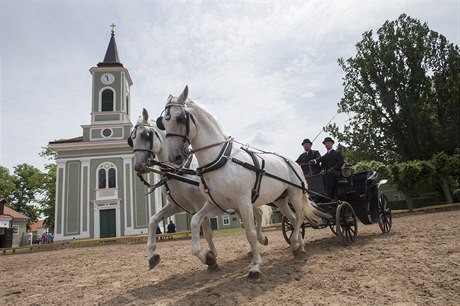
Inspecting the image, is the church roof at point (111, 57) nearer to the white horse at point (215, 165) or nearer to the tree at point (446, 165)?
the tree at point (446, 165)

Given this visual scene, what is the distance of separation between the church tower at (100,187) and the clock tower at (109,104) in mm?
88

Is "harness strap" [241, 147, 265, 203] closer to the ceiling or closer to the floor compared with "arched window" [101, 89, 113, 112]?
closer to the floor

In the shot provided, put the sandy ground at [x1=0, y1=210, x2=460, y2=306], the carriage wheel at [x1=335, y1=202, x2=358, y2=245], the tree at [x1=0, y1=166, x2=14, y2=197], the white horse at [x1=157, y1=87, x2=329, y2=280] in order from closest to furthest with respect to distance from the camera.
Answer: the sandy ground at [x1=0, y1=210, x2=460, y2=306]
the white horse at [x1=157, y1=87, x2=329, y2=280]
the carriage wheel at [x1=335, y1=202, x2=358, y2=245]
the tree at [x1=0, y1=166, x2=14, y2=197]

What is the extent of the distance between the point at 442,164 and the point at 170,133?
2620 centimetres

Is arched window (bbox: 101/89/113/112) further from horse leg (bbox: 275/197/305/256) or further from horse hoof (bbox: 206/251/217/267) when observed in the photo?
horse hoof (bbox: 206/251/217/267)

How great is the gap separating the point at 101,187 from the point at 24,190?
27534 millimetres

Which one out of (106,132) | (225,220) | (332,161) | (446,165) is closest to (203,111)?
(332,161)

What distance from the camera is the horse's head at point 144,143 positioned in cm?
553

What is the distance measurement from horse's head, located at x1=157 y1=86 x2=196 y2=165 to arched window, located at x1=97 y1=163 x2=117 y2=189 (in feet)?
84.7

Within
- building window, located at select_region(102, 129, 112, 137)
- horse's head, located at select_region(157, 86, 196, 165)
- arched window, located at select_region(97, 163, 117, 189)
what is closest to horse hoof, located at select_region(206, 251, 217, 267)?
horse's head, located at select_region(157, 86, 196, 165)

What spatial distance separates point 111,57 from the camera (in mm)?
33281

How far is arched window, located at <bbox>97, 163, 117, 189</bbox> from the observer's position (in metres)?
28.5

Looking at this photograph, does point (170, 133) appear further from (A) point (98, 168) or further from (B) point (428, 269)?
(A) point (98, 168)

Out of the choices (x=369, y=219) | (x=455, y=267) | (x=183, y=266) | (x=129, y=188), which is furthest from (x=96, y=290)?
(x=129, y=188)
